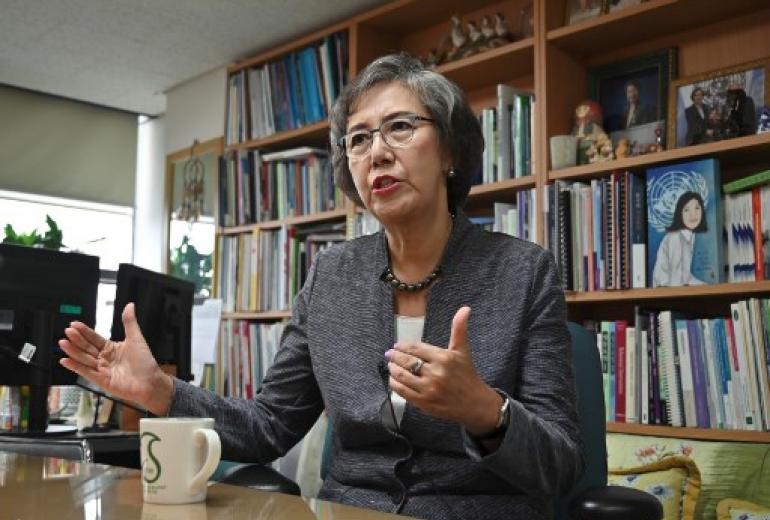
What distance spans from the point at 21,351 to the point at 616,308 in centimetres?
185

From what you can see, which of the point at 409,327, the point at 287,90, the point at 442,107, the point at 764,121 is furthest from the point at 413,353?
the point at 287,90

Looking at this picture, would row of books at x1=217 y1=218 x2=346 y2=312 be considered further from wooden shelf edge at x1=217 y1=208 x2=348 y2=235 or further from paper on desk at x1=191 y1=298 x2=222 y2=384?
paper on desk at x1=191 y1=298 x2=222 y2=384

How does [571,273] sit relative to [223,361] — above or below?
above

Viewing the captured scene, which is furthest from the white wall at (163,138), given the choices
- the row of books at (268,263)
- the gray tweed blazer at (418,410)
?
the gray tweed blazer at (418,410)

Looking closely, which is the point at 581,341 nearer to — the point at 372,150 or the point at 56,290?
the point at 372,150

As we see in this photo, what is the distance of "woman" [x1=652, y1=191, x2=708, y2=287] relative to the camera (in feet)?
7.77

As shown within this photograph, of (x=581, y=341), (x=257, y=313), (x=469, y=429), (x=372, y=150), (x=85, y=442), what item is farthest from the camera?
(x=257, y=313)

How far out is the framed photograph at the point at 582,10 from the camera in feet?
9.00

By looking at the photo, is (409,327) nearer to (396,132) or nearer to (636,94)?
(396,132)

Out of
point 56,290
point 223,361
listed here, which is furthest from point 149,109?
point 56,290

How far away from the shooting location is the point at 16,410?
198 cm

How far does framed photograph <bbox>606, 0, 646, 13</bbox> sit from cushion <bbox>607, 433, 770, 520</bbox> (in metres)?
1.38

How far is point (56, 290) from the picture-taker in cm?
205

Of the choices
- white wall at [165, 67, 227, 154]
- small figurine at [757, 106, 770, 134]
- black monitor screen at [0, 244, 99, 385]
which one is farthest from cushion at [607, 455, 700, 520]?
white wall at [165, 67, 227, 154]
